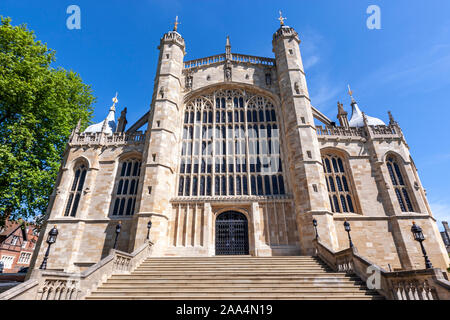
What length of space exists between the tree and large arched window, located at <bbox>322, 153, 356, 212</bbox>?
2000 cm

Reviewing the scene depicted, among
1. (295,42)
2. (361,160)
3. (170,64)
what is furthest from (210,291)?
(295,42)

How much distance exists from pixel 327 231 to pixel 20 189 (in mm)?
19110

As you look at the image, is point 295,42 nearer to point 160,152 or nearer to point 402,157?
point 402,157

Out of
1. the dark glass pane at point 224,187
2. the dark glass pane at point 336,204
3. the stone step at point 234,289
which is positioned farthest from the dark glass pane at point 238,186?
the stone step at point 234,289

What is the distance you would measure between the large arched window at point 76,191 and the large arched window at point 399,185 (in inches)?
916

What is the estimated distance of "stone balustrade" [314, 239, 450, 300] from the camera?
657 centimetres

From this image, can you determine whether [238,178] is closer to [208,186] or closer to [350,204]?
[208,186]

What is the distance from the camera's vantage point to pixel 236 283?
862 cm

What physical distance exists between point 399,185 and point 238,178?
37.9ft

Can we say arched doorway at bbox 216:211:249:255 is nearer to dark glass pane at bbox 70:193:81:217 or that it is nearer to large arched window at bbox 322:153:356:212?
large arched window at bbox 322:153:356:212

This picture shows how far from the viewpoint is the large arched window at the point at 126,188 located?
1686cm

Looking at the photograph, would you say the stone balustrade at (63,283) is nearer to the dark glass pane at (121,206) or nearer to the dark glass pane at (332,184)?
the dark glass pane at (121,206)

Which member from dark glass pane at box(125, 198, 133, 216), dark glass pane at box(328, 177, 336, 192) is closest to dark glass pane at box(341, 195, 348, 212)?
dark glass pane at box(328, 177, 336, 192)

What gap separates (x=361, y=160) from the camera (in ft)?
57.1
